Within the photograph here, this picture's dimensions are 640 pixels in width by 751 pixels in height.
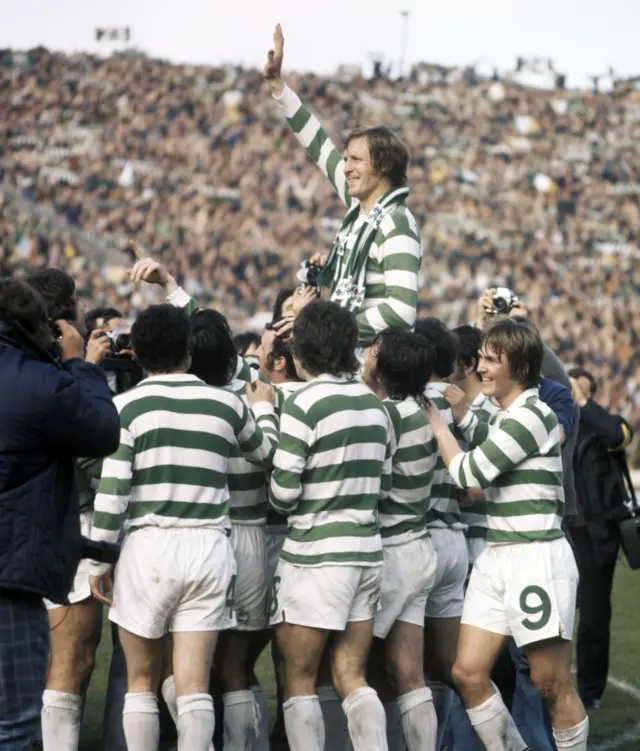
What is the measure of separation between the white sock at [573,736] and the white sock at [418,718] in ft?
1.55

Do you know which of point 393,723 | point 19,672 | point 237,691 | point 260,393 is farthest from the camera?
point 393,723

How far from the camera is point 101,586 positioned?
503cm

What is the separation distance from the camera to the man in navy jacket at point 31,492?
4.13m

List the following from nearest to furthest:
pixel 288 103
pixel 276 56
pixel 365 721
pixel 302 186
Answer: pixel 365 721
pixel 276 56
pixel 288 103
pixel 302 186

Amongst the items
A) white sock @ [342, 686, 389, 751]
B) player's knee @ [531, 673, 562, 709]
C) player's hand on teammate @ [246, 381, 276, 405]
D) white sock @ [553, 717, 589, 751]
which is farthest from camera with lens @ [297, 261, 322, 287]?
white sock @ [553, 717, 589, 751]

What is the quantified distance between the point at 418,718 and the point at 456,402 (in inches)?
47.8

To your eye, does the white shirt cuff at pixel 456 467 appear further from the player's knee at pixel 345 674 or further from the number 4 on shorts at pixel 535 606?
the player's knee at pixel 345 674

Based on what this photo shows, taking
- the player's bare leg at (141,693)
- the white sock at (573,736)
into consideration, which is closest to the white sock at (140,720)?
the player's bare leg at (141,693)

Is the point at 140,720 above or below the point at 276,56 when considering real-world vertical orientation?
below

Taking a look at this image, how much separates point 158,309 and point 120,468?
569 millimetres

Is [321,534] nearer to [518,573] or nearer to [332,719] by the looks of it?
[518,573]

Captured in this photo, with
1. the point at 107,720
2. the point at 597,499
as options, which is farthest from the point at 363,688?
the point at 597,499

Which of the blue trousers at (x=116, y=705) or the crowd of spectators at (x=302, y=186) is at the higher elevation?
the crowd of spectators at (x=302, y=186)

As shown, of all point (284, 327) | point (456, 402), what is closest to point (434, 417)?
point (456, 402)
